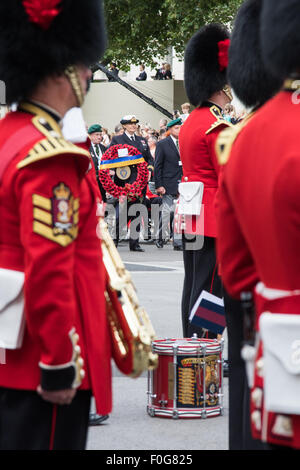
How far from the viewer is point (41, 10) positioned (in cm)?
306

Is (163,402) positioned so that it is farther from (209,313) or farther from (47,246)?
(47,246)

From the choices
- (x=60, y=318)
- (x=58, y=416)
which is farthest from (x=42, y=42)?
(x=58, y=416)

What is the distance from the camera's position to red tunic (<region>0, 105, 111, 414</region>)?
112 inches

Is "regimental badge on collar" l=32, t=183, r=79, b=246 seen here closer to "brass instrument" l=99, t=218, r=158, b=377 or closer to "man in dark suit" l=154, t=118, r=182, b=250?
"brass instrument" l=99, t=218, r=158, b=377

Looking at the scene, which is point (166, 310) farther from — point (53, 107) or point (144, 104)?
point (144, 104)

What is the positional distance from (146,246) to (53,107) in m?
13.1

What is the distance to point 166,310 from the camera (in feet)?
30.6

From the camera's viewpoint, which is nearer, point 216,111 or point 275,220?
point 275,220

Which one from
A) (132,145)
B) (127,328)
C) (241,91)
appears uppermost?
(132,145)

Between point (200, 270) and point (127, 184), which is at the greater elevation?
point (127, 184)

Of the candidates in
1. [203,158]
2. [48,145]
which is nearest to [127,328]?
[48,145]

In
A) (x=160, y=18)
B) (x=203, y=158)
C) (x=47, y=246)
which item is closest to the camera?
(x=47, y=246)

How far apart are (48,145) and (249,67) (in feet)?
4.85

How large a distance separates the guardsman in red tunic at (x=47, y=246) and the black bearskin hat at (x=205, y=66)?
9.78 ft
